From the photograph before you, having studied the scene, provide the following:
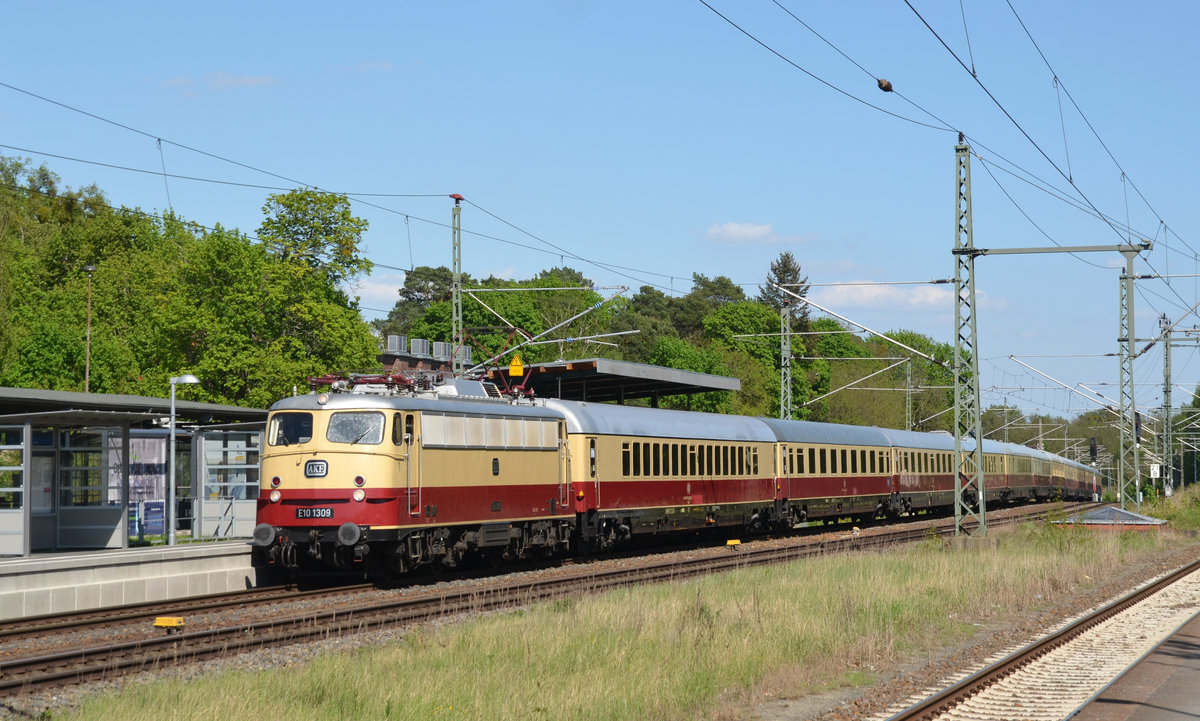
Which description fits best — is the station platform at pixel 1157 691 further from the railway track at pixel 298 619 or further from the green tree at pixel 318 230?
the green tree at pixel 318 230

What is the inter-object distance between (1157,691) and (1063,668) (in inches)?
72.9

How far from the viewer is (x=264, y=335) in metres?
45.3

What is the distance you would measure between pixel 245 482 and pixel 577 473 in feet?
26.3

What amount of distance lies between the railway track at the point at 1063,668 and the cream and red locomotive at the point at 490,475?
10.5 meters

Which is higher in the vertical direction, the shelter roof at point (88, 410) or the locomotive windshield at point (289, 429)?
the shelter roof at point (88, 410)

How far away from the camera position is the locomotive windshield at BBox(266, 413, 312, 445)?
70.3 ft

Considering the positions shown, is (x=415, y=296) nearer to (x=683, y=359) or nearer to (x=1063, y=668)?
(x=683, y=359)

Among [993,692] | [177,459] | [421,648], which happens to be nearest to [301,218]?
[177,459]

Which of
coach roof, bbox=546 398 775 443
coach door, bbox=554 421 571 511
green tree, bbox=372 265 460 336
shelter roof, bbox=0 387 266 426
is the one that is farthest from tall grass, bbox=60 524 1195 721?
green tree, bbox=372 265 460 336

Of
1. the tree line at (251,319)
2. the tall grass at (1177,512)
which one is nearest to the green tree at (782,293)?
the tree line at (251,319)

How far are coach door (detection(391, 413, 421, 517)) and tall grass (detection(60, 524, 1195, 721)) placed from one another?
396 centimetres

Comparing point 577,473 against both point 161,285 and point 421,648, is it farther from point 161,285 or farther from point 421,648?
point 161,285

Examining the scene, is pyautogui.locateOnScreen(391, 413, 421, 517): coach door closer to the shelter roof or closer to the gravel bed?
the gravel bed

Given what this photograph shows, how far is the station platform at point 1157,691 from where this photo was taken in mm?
11219
